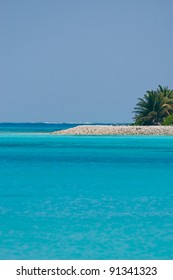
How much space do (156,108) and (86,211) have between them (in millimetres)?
58127

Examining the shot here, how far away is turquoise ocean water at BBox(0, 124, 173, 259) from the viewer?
17.0 m

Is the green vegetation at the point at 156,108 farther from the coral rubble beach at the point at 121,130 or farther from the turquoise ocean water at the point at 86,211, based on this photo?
the turquoise ocean water at the point at 86,211

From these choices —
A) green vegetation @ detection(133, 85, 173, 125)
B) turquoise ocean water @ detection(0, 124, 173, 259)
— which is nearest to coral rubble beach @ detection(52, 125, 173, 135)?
green vegetation @ detection(133, 85, 173, 125)

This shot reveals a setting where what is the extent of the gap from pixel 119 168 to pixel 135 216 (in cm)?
1625

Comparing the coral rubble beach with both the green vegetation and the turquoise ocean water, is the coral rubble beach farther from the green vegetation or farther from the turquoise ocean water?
the turquoise ocean water

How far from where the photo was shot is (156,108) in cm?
7944

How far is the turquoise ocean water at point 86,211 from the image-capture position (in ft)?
55.6

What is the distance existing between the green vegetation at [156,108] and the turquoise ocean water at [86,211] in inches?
1550

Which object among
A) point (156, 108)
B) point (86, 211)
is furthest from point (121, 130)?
point (86, 211)

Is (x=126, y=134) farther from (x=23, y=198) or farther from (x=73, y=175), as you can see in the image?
(x=23, y=198)

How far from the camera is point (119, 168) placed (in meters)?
37.2

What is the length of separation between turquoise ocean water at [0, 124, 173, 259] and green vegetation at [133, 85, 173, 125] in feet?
129

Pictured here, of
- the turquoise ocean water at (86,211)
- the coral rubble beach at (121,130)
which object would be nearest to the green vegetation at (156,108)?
the coral rubble beach at (121,130)
